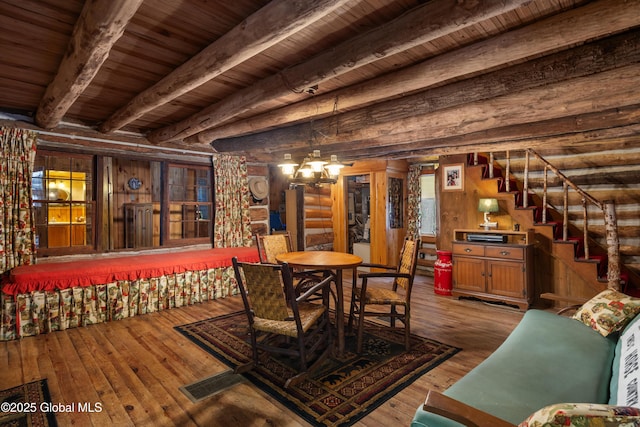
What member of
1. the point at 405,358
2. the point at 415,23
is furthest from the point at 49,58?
the point at 405,358

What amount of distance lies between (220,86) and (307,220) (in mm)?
4512

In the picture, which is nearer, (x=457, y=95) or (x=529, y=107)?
(x=529, y=107)

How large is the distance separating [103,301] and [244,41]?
375cm

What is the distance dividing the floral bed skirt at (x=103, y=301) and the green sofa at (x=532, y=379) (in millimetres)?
4036

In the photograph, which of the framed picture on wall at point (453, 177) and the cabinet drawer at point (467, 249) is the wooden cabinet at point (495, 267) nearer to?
the cabinet drawer at point (467, 249)

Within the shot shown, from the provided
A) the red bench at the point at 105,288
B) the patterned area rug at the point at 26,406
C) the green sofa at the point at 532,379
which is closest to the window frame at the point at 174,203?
the red bench at the point at 105,288

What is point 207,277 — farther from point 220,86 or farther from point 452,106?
point 452,106

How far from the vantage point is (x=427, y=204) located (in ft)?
24.0

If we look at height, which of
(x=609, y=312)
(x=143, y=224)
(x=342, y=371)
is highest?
(x=143, y=224)

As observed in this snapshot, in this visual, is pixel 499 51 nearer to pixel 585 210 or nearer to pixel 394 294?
pixel 394 294

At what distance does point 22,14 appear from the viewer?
1975 millimetres

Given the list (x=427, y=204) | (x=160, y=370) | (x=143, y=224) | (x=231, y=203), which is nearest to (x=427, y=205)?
(x=427, y=204)

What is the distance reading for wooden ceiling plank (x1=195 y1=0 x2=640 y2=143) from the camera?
A: 1.72 metres

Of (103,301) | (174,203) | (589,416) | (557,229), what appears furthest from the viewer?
(174,203)
